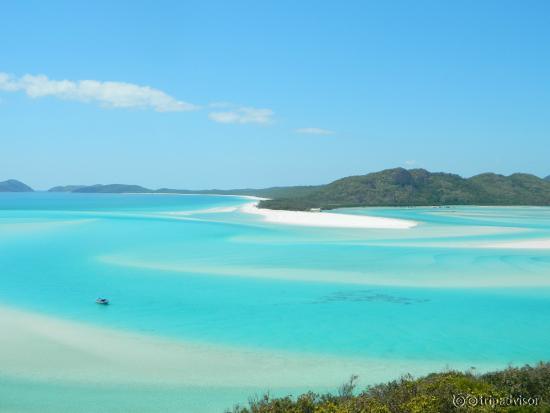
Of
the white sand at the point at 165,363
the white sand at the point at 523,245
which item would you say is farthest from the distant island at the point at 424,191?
the white sand at the point at 165,363

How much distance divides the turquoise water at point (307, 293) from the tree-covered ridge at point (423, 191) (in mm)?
64886

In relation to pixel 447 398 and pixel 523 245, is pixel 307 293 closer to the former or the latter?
pixel 447 398

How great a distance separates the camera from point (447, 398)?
7.92m

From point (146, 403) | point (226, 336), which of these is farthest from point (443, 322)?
point (146, 403)

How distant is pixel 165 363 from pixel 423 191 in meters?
111

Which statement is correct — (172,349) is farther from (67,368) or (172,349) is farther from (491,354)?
(491,354)

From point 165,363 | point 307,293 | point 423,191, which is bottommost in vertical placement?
point 165,363

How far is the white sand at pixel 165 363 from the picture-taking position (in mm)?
12273

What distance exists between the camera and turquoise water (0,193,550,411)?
15.5 meters

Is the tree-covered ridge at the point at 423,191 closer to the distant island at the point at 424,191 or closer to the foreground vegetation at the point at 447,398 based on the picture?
the distant island at the point at 424,191

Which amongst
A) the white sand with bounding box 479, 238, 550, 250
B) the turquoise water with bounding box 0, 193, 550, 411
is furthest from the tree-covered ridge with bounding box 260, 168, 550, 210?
the turquoise water with bounding box 0, 193, 550, 411

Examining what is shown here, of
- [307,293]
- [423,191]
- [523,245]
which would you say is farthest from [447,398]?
[423,191]

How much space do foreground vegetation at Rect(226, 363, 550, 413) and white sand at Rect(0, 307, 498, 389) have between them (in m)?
3.69

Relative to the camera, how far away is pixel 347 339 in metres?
15.6
